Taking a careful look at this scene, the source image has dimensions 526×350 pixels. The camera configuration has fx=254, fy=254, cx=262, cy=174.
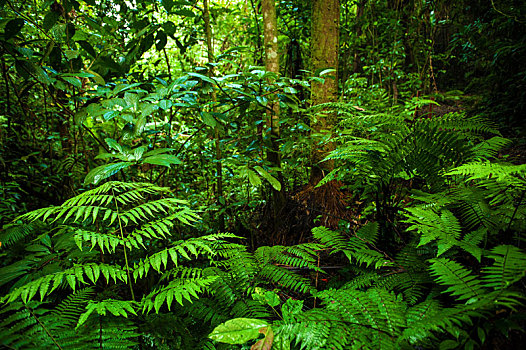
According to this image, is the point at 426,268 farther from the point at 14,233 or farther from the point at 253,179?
the point at 14,233

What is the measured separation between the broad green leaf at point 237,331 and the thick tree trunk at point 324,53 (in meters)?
2.25

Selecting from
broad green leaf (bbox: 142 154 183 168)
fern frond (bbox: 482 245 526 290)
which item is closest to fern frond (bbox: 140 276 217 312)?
broad green leaf (bbox: 142 154 183 168)

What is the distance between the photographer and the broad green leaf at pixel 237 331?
899 millimetres

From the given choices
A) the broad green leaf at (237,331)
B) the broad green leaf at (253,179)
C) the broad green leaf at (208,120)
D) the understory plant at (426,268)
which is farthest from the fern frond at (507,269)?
the broad green leaf at (208,120)

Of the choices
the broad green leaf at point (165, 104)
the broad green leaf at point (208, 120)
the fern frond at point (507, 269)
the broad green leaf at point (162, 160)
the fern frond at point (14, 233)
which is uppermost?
the broad green leaf at point (165, 104)

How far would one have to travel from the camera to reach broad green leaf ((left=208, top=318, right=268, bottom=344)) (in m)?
0.90

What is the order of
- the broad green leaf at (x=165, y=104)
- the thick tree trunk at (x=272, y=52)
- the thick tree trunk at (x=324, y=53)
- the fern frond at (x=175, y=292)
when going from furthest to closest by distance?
the thick tree trunk at (x=324, y=53)
the thick tree trunk at (x=272, y=52)
the broad green leaf at (x=165, y=104)
the fern frond at (x=175, y=292)

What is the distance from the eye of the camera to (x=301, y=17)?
4184mm

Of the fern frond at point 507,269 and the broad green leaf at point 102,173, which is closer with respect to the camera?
the fern frond at point 507,269

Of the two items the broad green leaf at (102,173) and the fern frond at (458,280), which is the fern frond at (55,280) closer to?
the broad green leaf at (102,173)

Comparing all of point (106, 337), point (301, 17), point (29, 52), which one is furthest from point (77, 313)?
point (301, 17)

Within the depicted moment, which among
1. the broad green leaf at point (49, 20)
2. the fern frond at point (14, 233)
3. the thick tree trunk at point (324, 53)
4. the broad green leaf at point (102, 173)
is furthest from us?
the thick tree trunk at point (324, 53)

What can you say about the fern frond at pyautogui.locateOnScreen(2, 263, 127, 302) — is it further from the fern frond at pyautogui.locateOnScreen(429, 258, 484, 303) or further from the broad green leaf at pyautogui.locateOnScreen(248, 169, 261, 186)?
the fern frond at pyautogui.locateOnScreen(429, 258, 484, 303)

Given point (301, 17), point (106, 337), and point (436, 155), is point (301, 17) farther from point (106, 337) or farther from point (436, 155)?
point (106, 337)
